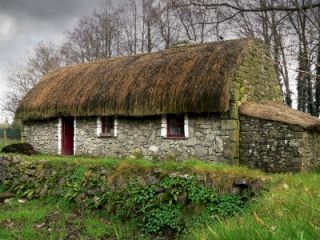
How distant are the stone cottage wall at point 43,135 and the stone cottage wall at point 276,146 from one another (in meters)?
8.34

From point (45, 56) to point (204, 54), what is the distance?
81.7ft

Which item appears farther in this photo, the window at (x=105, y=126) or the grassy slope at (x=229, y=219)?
the window at (x=105, y=126)

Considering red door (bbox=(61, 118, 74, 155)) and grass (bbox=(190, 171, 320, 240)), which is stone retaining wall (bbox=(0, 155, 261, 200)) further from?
red door (bbox=(61, 118, 74, 155))

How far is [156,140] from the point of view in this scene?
1321cm

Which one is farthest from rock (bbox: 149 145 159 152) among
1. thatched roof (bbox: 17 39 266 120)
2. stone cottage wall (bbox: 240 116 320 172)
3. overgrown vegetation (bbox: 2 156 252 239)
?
overgrown vegetation (bbox: 2 156 252 239)

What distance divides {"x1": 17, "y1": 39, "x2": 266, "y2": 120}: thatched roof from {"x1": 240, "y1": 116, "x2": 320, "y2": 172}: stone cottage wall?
1.18 m

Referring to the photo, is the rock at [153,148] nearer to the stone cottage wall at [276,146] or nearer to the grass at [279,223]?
the stone cottage wall at [276,146]

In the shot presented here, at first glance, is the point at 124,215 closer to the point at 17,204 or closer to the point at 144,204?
the point at 144,204

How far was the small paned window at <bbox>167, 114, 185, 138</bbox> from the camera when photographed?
42.2 ft

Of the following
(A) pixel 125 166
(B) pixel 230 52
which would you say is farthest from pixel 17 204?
(B) pixel 230 52

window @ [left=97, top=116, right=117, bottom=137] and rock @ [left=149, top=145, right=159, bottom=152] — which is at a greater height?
window @ [left=97, top=116, right=117, bottom=137]

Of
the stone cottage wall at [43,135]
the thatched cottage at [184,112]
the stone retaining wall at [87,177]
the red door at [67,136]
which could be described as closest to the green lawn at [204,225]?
the stone retaining wall at [87,177]

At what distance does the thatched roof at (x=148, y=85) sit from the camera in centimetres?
1201

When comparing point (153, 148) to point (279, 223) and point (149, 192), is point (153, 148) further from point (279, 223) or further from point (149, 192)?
point (279, 223)
